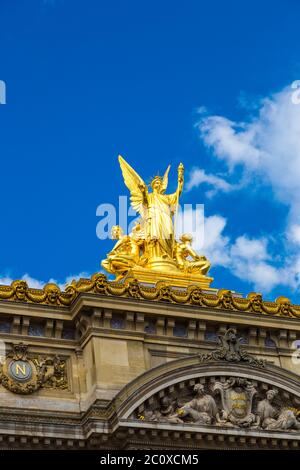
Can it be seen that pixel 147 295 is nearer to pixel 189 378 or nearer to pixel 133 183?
pixel 189 378

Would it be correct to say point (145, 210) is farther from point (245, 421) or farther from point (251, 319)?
point (245, 421)

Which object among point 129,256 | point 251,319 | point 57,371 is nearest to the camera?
point 57,371

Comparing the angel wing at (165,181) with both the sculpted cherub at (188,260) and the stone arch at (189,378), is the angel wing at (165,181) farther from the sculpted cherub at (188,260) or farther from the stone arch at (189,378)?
the stone arch at (189,378)

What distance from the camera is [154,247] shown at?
132 feet

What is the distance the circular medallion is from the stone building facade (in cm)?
3

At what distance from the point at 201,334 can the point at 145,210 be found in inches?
245

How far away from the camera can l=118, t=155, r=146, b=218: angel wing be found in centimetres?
4200

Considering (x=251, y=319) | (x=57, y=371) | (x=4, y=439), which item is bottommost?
(x=4, y=439)

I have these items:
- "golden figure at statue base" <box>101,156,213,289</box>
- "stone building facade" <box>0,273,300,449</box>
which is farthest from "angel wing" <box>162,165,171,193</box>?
"stone building facade" <box>0,273,300,449</box>

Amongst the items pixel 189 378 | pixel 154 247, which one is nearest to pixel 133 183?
pixel 154 247

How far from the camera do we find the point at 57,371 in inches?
1384

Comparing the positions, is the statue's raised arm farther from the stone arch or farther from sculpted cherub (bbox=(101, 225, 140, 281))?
the stone arch

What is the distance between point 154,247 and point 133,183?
3048 millimetres

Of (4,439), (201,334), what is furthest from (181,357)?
(4,439)
